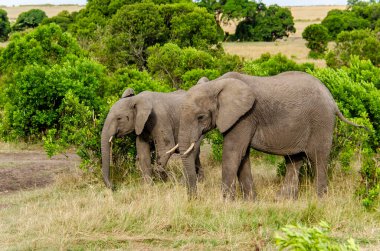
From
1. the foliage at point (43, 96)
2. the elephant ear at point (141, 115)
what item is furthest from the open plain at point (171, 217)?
the foliage at point (43, 96)

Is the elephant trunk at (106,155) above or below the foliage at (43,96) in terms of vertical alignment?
above

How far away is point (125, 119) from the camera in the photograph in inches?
435

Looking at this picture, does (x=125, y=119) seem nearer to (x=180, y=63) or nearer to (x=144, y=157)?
(x=144, y=157)

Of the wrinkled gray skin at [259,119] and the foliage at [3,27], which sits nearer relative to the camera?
the wrinkled gray skin at [259,119]

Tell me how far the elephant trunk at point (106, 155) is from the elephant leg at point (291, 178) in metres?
2.81

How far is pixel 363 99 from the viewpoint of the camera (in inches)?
470

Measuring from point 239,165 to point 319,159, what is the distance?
3.69 ft

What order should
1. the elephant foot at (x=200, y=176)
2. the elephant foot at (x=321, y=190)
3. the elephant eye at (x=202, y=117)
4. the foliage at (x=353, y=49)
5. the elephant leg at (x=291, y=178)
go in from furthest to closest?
the foliage at (x=353, y=49), the elephant foot at (x=200, y=176), the elephant leg at (x=291, y=178), the elephant foot at (x=321, y=190), the elephant eye at (x=202, y=117)

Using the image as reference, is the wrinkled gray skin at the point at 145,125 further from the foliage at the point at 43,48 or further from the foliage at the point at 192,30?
the foliage at the point at 192,30

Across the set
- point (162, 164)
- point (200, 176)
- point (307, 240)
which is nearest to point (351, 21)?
point (200, 176)

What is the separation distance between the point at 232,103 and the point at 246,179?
1.22 metres

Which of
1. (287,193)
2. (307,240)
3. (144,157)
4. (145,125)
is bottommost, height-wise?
(144,157)

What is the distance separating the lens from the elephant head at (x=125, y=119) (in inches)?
426

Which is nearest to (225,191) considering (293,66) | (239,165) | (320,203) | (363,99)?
(239,165)
